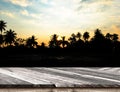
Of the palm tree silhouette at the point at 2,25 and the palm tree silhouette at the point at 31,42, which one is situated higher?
the palm tree silhouette at the point at 2,25

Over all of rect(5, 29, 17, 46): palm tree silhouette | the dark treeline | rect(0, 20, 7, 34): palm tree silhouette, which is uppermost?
rect(0, 20, 7, 34): palm tree silhouette

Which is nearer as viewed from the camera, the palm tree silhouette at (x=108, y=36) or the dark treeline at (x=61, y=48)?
the dark treeline at (x=61, y=48)

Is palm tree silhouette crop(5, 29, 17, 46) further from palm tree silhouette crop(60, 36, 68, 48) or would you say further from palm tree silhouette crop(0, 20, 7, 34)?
palm tree silhouette crop(60, 36, 68, 48)

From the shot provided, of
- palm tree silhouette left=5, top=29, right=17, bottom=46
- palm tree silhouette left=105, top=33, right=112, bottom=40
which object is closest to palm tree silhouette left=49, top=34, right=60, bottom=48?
palm tree silhouette left=5, top=29, right=17, bottom=46

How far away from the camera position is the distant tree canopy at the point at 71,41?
204 centimetres

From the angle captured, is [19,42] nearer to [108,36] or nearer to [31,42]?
[31,42]

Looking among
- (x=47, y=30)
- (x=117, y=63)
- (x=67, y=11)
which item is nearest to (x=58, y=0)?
(x=67, y=11)

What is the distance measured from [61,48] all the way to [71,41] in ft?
0.33

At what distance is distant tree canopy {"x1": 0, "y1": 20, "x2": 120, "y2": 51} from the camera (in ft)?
6.68

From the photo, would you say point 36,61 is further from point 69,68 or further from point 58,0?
point 58,0

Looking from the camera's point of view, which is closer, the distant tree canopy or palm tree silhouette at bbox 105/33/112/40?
the distant tree canopy

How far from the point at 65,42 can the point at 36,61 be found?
28cm

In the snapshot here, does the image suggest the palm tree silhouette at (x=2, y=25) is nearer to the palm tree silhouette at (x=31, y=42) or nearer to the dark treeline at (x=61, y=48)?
the dark treeline at (x=61, y=48)

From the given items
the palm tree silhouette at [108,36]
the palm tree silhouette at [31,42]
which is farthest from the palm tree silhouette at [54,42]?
the palm tree silhouette at [108,36]
